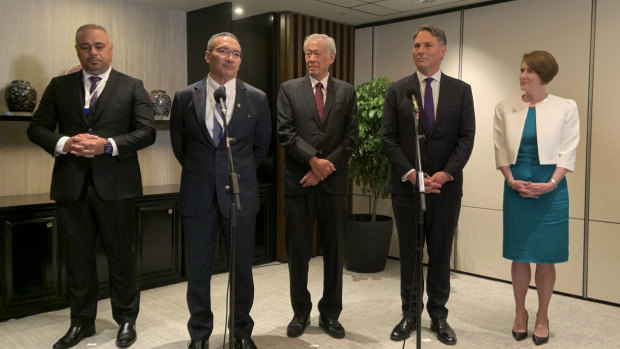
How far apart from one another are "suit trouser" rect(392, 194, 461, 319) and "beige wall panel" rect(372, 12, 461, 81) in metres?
2.37

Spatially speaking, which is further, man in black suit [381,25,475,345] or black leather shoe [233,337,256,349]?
man in black suit [381,25,475,345]

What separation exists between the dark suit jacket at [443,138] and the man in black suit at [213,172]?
942 millimetres

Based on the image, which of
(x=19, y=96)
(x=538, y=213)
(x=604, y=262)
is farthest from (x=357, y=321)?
(x=19, y=96)

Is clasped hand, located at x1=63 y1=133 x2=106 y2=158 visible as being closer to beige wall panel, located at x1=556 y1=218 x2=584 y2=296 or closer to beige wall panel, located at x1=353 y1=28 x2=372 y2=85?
beige wall panel, located at x1=353 y1=28 x2=372 y2=85

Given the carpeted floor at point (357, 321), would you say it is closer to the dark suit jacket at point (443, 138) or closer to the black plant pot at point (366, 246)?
the black plant pot at point (366, 246)

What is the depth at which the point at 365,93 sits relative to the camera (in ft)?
17.3

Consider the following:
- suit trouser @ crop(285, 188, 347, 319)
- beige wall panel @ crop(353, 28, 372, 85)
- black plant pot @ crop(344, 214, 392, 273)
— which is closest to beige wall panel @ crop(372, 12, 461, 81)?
beige wall panel @ crop(353, 28, 372, 85)

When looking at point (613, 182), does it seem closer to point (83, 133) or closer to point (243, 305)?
point (243, 305)

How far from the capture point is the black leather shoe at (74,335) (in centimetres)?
339

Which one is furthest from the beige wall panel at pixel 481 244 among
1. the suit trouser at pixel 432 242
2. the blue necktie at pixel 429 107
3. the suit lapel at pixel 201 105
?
the suit lapel at pixel 201 105

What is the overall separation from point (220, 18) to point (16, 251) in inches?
106

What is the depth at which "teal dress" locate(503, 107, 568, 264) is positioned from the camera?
353 cm

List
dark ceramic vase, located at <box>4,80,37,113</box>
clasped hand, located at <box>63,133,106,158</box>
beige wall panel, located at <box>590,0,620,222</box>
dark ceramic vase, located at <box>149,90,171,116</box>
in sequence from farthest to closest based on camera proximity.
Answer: dark ceramic vase, located at <box>149,90,171,116</box> < beige wall panel, located at <box>590,0,620,222</box> < dark ceramic vase, located at <box>4,80,37,113</box> < clasped hand, located at <box>63,133,106,158</box>

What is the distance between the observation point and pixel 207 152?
10.1 feet
